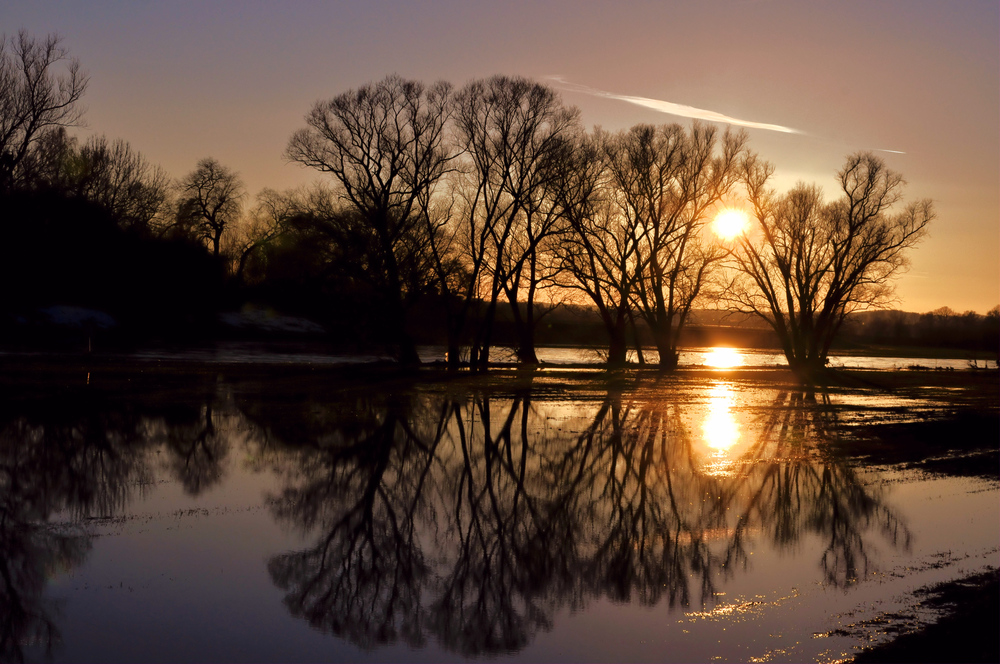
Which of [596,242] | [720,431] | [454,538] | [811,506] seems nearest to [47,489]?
[454,538]

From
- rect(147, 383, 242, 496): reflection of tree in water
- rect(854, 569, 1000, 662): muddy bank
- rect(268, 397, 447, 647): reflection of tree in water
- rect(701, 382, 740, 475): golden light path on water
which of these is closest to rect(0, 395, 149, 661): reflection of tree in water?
rect(147, 383, 242, 496): reflection of tree in water

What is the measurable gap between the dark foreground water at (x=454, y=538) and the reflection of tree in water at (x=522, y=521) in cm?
5

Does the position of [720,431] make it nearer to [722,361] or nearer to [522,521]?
[522,521]

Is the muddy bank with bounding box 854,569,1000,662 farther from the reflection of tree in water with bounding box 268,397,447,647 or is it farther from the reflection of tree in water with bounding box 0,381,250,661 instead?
the reflection of tree in water with bounding box 0,381,250,661

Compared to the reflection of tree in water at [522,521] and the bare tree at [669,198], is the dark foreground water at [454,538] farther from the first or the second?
the bare tree at [669,198]

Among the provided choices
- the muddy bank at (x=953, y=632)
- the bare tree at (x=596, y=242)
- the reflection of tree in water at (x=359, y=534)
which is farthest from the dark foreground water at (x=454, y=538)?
the bare tree at (x=596, y=242)

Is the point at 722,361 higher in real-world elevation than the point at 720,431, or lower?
higher

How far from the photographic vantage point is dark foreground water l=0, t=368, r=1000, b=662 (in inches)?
254

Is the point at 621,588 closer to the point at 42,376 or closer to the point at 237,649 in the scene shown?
the point at 237,649

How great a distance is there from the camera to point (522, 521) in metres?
9.98

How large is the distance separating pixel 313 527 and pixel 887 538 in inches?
268

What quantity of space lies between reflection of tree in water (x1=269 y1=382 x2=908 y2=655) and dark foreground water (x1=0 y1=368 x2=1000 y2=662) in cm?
5

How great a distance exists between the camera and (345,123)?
3738cm

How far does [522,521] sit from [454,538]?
1149mm
